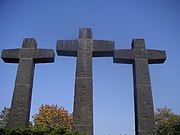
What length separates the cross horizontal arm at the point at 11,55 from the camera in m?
9.40

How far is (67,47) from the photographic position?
9250 millimetres

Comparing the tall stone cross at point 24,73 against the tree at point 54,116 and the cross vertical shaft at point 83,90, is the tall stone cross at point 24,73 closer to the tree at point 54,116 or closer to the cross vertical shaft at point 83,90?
the cross vertical shaft at point 83,90

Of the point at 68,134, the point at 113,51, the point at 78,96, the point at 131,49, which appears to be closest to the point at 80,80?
the point at 78,96

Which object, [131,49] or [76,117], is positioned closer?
[76,117]

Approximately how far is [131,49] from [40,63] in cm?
410

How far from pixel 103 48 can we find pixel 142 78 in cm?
208

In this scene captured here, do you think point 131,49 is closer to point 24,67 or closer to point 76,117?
point 76,117

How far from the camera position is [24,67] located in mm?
9055

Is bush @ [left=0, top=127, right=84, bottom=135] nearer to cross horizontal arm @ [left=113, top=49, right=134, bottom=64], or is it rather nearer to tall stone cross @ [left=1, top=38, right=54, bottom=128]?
tall stone cross @ [left=1, top=38, right=54, bottom=128]

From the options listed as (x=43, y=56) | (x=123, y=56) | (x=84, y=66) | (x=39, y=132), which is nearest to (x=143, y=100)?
(x=123, y=56)

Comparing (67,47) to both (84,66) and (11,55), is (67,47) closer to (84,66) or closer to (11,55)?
(84,66)

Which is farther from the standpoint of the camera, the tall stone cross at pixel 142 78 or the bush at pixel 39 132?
the tall stone cross at pixel 142 78

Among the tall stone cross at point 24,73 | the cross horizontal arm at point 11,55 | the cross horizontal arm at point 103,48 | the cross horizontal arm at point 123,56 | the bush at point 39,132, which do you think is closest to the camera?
the bush at point 39,132

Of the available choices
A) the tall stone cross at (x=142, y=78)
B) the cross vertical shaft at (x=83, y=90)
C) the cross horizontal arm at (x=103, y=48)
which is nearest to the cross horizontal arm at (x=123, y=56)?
the tall stone cross at (x=142, y=78)
